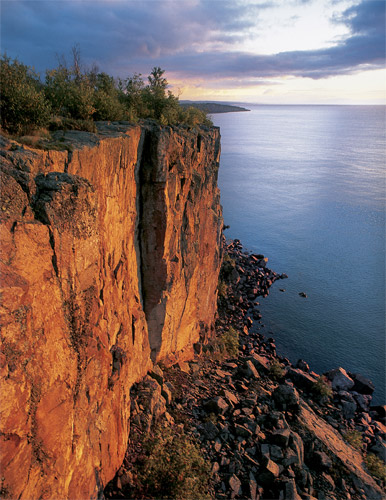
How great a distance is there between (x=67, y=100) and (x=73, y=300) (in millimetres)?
6498

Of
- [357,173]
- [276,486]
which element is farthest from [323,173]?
[276,486]

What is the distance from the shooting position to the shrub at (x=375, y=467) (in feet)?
42.2

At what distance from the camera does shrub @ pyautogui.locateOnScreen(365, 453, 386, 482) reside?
12859mm

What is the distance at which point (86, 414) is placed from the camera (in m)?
5.95

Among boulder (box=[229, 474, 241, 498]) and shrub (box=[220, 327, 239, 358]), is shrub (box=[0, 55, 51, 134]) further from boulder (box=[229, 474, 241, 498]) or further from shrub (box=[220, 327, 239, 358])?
shrub (box=[220, 327, 239, 358])

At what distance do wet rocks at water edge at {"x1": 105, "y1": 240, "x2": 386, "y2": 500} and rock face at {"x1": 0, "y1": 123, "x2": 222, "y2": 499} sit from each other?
1.57 m

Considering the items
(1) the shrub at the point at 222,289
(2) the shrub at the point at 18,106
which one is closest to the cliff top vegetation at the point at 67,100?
(2) the shrub at the point at 18,106

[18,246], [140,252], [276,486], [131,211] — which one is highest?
[18,246]

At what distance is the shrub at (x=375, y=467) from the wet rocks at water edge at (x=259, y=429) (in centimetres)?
4

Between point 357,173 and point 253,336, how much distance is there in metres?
55.6

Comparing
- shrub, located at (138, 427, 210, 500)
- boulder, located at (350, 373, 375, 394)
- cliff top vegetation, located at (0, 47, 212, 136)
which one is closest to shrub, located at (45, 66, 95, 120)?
cliff top vegetation, located at (0, 47, 212, 136)

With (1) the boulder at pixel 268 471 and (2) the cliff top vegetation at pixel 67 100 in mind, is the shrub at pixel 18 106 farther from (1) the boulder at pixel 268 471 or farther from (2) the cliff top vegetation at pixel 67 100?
(1) the boulder at pixel 268 471

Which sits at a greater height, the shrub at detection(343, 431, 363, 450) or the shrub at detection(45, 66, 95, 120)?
the shrub at detection(45, 66, 95, 120)

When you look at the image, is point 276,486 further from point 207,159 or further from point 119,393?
point 207,159
